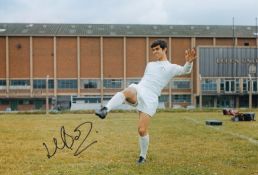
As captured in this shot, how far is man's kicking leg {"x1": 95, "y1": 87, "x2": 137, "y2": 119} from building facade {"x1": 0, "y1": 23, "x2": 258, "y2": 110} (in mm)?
79377

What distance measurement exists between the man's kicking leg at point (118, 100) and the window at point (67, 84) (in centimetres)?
8259

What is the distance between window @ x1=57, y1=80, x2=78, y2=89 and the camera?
91.4 m

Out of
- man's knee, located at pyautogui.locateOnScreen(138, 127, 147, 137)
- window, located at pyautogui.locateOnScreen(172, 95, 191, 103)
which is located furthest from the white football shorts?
window, located at pyautogui.locateOnScreen(172, 95, 191, 103)

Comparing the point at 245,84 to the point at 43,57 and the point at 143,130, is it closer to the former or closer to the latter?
the point at 43,57

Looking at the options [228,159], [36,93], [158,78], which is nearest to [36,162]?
[158,78]

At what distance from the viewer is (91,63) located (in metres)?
92.5

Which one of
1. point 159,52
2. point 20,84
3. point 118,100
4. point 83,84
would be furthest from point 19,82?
point 118,100

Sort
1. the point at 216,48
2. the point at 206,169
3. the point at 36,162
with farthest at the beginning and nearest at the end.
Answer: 1. the point at 216,48
2. the point at 36,162
3. the point at 206,169

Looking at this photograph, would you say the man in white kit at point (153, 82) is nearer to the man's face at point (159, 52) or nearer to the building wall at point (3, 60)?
the man's face at point (159, 52)

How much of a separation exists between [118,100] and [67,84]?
8327 centimetres

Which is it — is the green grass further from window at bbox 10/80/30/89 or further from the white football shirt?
window at bbox 10/80/30/89

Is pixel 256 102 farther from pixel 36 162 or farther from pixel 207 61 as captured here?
A: pixel 36 162

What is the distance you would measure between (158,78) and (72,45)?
83172 mm

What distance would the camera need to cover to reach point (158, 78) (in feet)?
32.6
